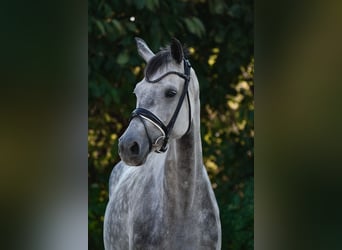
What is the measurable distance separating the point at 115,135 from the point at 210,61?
660mm

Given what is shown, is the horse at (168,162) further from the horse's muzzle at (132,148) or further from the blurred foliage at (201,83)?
the blurred foliage at (201,83)

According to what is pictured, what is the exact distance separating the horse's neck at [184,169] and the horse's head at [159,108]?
0.14 ft

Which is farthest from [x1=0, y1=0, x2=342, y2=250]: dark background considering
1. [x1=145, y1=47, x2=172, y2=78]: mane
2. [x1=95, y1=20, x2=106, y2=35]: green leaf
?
[x1=95, y1=20, x2=106, y2=35]: green leaf

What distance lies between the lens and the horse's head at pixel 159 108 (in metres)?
1.49

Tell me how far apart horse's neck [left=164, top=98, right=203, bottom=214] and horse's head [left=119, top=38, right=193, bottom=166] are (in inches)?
1.7

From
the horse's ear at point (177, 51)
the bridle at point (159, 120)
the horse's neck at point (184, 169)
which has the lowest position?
the horse's neck at point (184, 169)
